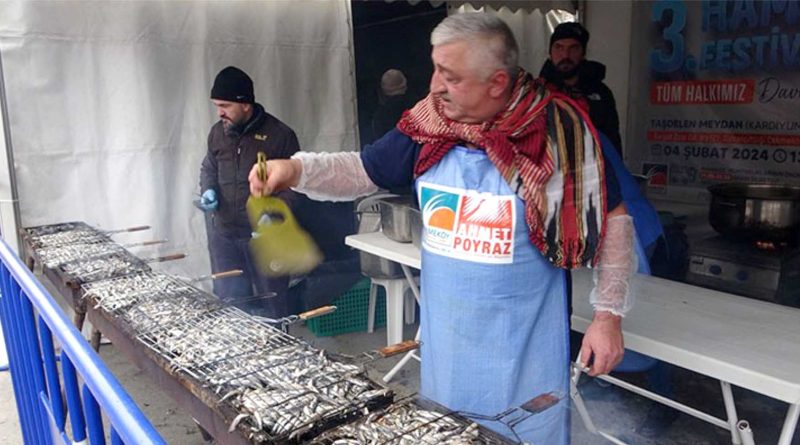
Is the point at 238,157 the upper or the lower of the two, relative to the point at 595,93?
lower

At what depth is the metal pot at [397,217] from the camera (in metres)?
3.52

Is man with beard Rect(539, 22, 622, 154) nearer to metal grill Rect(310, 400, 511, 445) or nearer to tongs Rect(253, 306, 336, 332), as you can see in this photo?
tongs Rect(253, 306, 336, 332)

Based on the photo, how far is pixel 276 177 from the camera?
1.82 metres

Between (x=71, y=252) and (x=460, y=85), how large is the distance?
2338 mm

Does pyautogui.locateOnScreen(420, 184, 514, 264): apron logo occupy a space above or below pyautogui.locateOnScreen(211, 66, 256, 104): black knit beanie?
below

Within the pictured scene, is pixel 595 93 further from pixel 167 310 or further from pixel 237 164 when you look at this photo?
pixel 167 310

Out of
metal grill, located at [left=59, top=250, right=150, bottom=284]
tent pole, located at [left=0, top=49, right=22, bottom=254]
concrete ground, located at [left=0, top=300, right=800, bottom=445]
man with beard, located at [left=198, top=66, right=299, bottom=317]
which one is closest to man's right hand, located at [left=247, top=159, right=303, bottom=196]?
metal grill, located at [left=59, top=250, right=150, bottom=284]

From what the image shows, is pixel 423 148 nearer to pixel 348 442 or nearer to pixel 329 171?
pixel 329 171

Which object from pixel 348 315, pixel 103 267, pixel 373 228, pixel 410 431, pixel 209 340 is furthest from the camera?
pixel 348 315

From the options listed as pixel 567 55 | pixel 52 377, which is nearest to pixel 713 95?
pixel 567 55

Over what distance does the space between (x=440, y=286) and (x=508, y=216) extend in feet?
1.05

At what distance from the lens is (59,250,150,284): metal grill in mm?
2670

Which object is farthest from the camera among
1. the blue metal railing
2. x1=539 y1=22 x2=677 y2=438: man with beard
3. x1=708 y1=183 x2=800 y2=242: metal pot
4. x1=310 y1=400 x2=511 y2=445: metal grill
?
x1=539 y1=22 x2=677 y2=438: man with beard

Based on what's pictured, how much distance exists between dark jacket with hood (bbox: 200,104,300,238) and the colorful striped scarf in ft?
8.13
